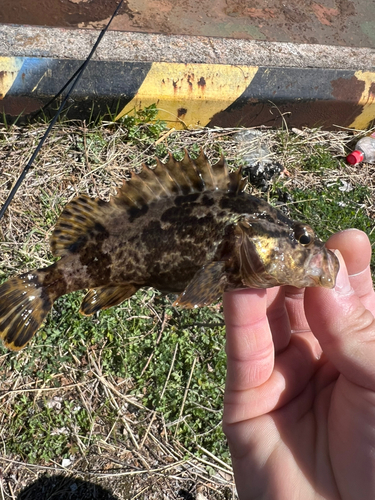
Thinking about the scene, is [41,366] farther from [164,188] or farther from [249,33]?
[249,33]

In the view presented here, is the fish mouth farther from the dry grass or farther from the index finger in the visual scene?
the dry grass

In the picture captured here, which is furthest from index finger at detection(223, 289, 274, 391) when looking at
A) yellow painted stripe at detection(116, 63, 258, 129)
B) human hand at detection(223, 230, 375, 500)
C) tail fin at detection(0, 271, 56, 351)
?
yellow painted stripe at detection(116, 63, 258, 129)

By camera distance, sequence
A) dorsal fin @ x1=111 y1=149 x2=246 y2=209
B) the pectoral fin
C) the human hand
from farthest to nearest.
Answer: dorsal fin @ x1=111 y1=149 x2=246 y2=209
the pectoral fin
the human hand

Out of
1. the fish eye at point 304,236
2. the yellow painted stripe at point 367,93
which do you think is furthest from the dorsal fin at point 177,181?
the yellow painted stripe at point 367,93

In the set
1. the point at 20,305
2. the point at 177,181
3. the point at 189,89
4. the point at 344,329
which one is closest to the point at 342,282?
the point at 344,329

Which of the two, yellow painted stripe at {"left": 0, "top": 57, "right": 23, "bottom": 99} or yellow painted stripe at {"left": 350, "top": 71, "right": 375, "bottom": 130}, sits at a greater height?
yellow painted stripe at {"left": 0, "top": 57, "right": 23, "bottom": 99}

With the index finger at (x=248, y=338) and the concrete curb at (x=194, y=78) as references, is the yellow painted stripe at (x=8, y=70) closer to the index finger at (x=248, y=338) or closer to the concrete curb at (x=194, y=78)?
the concrete curb at (x=194, y=78)

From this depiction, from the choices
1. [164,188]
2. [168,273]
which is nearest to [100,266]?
[168,273]
